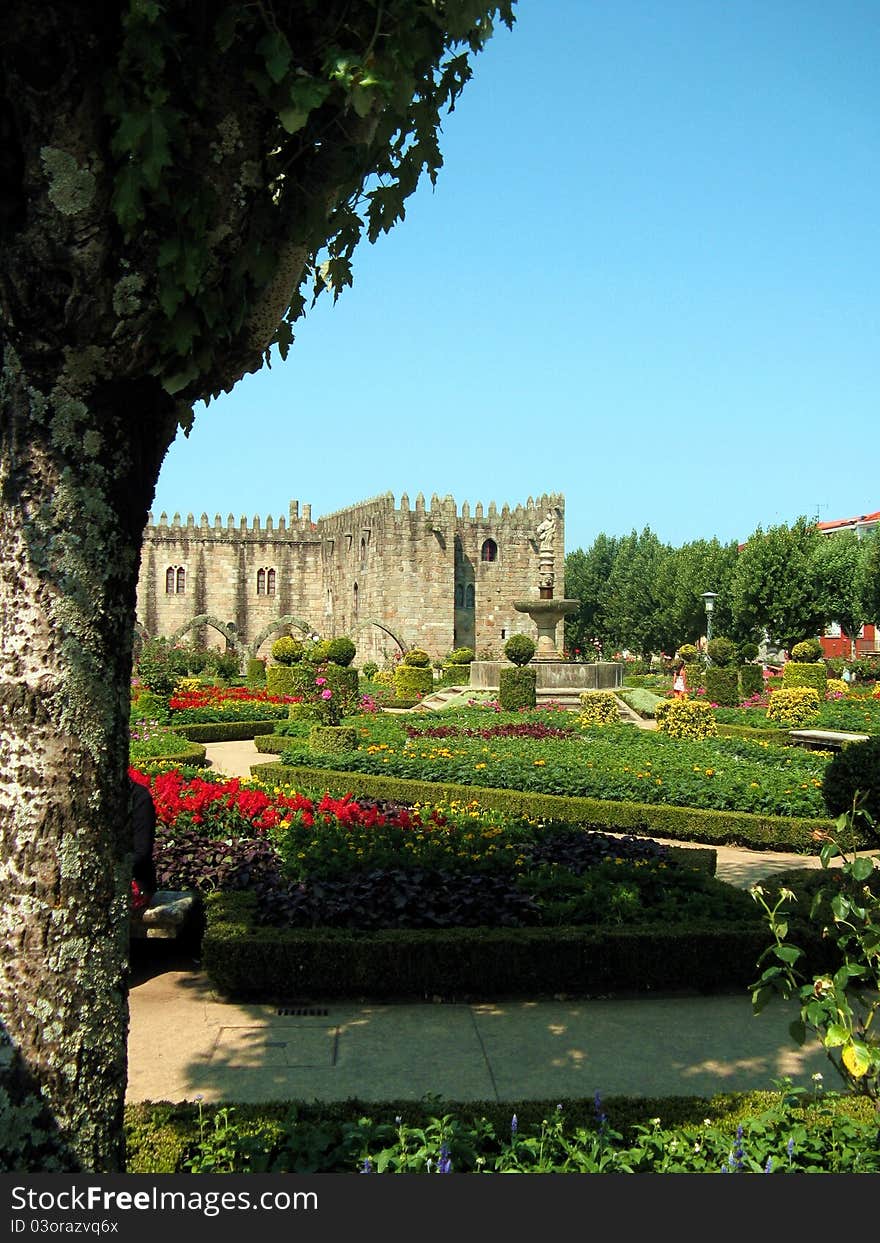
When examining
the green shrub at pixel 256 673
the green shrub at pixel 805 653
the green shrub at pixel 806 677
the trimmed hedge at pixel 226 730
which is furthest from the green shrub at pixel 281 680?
the green shrub at pixel 805 653

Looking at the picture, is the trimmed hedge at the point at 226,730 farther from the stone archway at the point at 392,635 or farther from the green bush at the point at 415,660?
the stone archway at the point at 392,635

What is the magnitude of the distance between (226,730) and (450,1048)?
15334 millimetres

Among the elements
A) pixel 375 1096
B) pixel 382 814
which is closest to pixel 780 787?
pixel 382 814

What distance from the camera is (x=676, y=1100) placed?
4.02 m

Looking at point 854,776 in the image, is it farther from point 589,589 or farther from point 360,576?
point 589,589

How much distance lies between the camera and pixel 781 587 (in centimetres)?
4219

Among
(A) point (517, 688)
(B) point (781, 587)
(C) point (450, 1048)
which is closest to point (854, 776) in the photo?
(C) point (450, 1048)

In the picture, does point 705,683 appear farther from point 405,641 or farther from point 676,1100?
point 676,1100

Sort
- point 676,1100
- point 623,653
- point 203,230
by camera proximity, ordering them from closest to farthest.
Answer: point 203,230 → point 676,1100 → point 623,653

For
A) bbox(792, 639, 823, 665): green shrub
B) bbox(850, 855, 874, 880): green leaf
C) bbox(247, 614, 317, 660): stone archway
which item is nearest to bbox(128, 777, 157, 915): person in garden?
bbox(850, 855, 874, 880): green leaf

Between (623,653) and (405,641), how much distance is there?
28167mm

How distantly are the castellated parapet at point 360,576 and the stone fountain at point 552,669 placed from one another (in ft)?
36.0

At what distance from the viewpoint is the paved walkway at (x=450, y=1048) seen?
4.64m

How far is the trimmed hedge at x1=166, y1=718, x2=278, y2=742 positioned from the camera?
19359 mm
